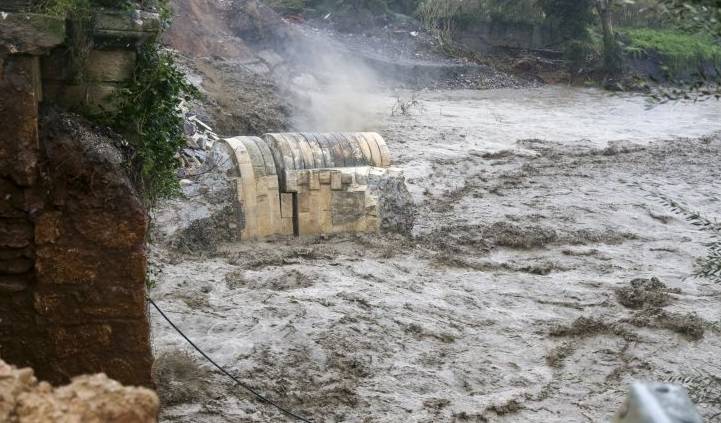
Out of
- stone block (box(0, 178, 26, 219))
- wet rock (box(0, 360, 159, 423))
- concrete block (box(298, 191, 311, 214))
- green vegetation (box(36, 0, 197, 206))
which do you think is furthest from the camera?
concrete block (box(298, 191, 311, 214))

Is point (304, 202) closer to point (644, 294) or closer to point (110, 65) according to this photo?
point (644, 294)

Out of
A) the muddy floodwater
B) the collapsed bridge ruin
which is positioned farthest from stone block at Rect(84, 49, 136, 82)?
the collapsed bridge ruin

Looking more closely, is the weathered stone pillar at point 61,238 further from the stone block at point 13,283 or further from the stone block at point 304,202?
the stone block at point 304,202

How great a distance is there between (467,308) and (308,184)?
7.96 feet

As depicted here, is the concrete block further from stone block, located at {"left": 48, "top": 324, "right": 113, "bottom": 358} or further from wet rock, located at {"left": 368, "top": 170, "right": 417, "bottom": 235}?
stone block, located at {"left": 48, "top": 324, "right": 113, "bottom": 358}

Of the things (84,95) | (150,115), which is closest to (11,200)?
(84,95)

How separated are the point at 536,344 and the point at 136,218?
454 centimetres

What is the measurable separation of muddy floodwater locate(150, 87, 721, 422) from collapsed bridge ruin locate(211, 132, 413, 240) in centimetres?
24

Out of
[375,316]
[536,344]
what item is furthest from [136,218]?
[536,344]

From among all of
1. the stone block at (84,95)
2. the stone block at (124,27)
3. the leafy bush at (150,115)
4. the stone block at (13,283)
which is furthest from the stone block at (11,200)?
the stone block at (124,27)

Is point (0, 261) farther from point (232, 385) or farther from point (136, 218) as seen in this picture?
point (232, 385)

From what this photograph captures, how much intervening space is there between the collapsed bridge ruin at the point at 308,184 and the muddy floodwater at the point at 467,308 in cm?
24

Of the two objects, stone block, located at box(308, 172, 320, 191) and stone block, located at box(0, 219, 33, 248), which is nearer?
stone block, located at box(0, 219, 33, 248)

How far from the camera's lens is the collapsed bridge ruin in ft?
32.8
